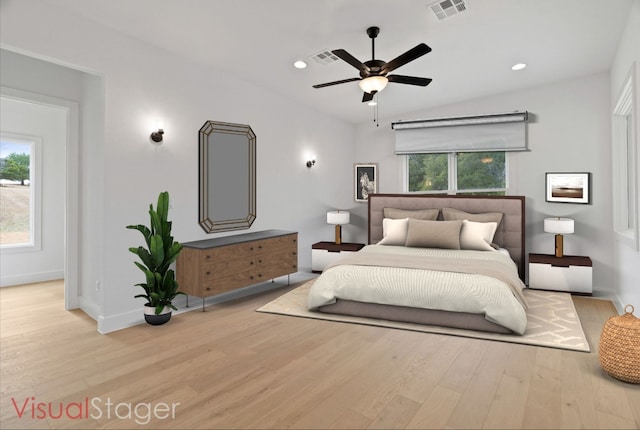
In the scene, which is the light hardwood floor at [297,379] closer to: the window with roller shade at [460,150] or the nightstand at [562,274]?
the nightstand at [562,274]

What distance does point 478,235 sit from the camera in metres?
4.88

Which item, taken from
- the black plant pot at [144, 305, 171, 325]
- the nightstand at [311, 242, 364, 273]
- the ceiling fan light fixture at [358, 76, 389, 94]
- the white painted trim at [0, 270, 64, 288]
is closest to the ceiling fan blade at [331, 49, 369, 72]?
the ceiling fan light fixture at [358, 76, 389, 94]

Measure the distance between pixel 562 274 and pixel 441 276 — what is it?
2270 millimetres

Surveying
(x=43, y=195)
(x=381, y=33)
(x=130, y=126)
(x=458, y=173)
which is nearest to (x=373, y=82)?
(x=381, y=33)

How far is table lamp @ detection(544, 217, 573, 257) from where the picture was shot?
4.87 meters

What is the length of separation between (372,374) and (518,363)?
108 cm

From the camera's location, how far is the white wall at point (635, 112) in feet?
10.6

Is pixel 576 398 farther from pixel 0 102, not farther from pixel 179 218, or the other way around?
pixel 0 102

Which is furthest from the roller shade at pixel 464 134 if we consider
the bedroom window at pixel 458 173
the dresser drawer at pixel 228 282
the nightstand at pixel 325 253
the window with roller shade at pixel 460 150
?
the dresser drawer at pixel 228 282

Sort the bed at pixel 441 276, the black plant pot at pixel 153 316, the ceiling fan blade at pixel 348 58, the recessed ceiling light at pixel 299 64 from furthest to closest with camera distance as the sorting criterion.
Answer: the recessed ceiling light at pixel 299 64 → the black plant pot at pixel 153 316 → the bed at pixel 441 276 → the ceiling fan blade at pixel 348 58

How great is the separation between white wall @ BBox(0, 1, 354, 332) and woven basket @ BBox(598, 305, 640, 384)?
3.78 m

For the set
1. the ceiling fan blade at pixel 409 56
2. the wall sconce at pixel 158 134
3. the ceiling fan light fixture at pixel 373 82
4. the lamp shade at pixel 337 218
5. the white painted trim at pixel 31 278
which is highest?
the ceiling fan blade at pixel 409 56

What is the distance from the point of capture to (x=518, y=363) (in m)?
2.77

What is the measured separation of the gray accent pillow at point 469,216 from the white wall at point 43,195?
5415 mm
